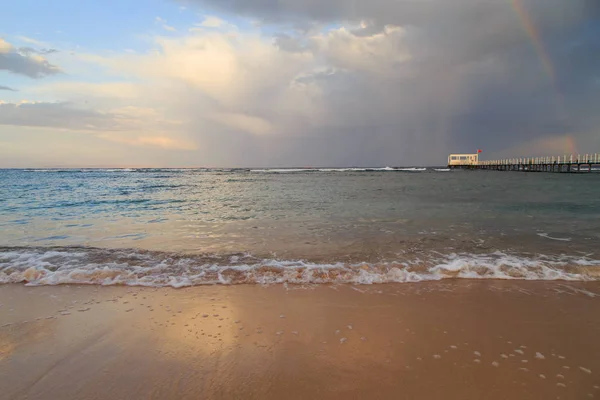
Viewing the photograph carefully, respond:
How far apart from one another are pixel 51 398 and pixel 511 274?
7.01m

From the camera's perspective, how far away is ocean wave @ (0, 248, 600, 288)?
573 cm

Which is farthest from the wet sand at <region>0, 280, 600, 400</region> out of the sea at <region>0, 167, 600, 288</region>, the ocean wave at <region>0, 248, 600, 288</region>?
the sea at <region>0, 167, 600, 288</region>

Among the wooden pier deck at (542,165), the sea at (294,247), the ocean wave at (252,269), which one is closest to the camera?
the ocean wave at (252,269)

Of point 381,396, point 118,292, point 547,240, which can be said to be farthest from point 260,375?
point 547,240

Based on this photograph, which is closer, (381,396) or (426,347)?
(381,396)

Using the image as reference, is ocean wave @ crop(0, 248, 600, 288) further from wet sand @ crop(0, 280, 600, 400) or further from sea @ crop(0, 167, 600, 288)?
wet sand @ crop(0, 280, 600, 400)

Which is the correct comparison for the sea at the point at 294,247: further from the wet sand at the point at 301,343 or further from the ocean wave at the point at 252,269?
the wet sand at the point at 301,343

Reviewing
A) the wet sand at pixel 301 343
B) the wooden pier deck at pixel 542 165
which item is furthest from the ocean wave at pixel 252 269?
the wooden pier deck at pixel 542 165

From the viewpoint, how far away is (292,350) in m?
3.42

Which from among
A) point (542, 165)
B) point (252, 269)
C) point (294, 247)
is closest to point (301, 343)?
point (252, 269)

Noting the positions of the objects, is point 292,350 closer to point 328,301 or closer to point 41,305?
point 328,301

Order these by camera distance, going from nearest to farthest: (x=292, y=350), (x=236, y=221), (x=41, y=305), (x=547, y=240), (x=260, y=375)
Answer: (x=260, y=375)
(x=292, y=350)
(x=41, y=305)
(x=547, y=240)
(x=236, y=221)

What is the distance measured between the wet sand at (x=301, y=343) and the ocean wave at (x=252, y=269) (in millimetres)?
512

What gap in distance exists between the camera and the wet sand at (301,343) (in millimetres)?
2824
